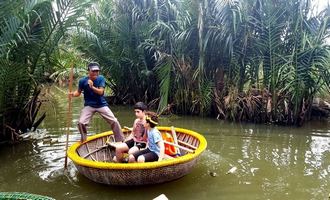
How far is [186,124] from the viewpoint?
968 centimetres

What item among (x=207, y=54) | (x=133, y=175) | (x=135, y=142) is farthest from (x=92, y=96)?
(x=207, y=54)

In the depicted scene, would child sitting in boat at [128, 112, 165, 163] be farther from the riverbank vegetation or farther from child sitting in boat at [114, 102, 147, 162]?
the riverbank vegetation

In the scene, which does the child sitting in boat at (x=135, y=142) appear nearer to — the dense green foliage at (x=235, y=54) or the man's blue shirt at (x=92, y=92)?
the man's blue shirt at (x=92, y=92)

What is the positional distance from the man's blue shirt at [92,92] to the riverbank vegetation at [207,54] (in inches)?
50.8

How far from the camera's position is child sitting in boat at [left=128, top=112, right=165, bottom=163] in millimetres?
5270

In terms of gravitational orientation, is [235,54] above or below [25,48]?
above

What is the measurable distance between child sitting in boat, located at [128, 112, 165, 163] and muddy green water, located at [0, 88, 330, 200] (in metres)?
0.42

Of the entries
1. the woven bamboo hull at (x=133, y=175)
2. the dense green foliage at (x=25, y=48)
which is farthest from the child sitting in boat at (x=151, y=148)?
the dense green foliage at (x=25, y=48)

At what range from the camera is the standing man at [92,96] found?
6.04m

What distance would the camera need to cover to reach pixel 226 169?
6.15m

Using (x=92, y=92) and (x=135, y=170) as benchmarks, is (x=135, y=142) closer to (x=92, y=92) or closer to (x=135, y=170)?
(x=92, y=92)

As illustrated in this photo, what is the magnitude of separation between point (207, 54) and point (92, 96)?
15.1 feet

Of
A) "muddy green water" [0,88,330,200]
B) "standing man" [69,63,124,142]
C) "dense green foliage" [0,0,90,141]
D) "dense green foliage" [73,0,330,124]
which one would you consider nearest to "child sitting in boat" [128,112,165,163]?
"muddy green water" [0,88,330,200]

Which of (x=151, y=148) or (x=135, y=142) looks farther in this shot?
(x=135, y=142)
